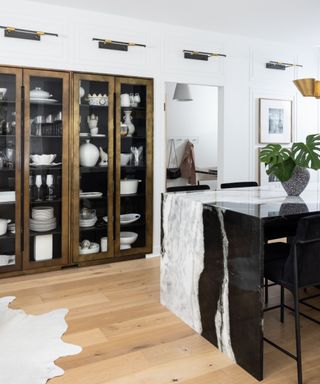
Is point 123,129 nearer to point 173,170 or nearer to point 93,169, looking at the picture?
point 93,169

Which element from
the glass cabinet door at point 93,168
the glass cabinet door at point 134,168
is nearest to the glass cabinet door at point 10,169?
the glass cabinet door at point 93,168

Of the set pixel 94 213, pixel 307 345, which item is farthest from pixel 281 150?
pixel 94 213

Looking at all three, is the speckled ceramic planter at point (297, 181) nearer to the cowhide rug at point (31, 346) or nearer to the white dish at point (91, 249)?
the cowhide rug at point (31, 346)

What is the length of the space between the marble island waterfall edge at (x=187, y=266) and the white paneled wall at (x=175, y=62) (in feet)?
5.06

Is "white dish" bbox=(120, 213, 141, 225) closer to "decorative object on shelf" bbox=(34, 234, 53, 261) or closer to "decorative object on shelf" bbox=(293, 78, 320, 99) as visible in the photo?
"decorative object on shelf" bbox=(34, 234, 53, 261)

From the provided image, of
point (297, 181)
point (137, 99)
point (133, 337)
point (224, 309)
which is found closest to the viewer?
point (224, 309)

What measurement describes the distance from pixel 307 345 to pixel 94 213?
2.47 m

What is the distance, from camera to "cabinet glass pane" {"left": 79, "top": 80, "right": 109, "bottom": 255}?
13.2 feet

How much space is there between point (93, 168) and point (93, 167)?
1 cm

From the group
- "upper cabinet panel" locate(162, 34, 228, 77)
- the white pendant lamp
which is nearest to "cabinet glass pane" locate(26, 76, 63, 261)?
"upper cabinet panel" locate(162, 34, 228, 77)

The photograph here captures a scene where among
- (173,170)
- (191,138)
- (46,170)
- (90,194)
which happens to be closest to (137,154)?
(90,194)

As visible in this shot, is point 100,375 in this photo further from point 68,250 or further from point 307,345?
point 68,250

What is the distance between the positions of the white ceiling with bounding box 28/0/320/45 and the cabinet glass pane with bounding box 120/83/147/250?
2.57ft

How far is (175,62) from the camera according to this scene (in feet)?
14.7
